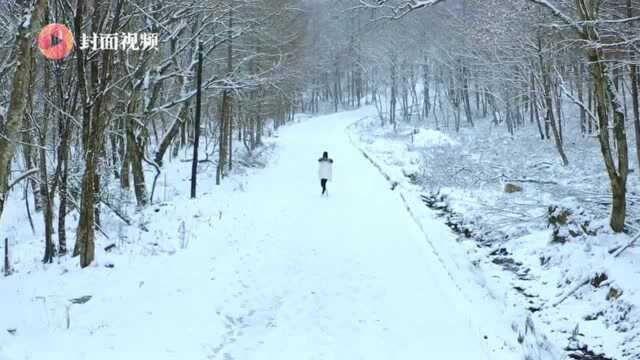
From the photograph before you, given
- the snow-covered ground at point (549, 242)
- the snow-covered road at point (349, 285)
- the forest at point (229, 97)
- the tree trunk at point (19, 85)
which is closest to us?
the tree trunk at point (19, 85)

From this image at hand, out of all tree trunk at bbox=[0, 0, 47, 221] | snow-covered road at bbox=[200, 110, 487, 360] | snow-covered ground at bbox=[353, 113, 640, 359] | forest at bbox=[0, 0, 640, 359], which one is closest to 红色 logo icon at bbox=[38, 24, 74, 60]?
forest at bbox=[0, 0, 640, 359]

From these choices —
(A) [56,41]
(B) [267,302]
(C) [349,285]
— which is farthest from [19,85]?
(C) [349,285]

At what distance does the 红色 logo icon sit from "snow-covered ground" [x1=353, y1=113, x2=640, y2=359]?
8420 mm

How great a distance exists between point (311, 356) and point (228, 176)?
727 inches

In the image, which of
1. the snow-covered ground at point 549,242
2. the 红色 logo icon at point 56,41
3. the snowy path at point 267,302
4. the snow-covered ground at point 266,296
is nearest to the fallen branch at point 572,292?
the snow-covered ground at point 549,242

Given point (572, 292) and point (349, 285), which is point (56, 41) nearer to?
point (349, 285)

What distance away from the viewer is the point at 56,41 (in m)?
10.0

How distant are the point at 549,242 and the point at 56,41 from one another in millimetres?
10157

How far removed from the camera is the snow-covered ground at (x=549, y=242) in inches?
303

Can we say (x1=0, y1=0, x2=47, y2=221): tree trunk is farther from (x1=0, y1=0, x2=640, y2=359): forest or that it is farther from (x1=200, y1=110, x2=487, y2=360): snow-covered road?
(x1=200, y1=110, x2=487, y2=360): snow-covered road

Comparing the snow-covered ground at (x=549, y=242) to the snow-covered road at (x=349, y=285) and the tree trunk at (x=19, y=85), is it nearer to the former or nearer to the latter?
the snow-covered road at (x=349, y=285)

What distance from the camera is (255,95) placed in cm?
2966

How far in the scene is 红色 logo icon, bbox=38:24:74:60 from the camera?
9.88 m

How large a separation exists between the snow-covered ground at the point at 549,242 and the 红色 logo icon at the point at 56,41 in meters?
8.42
